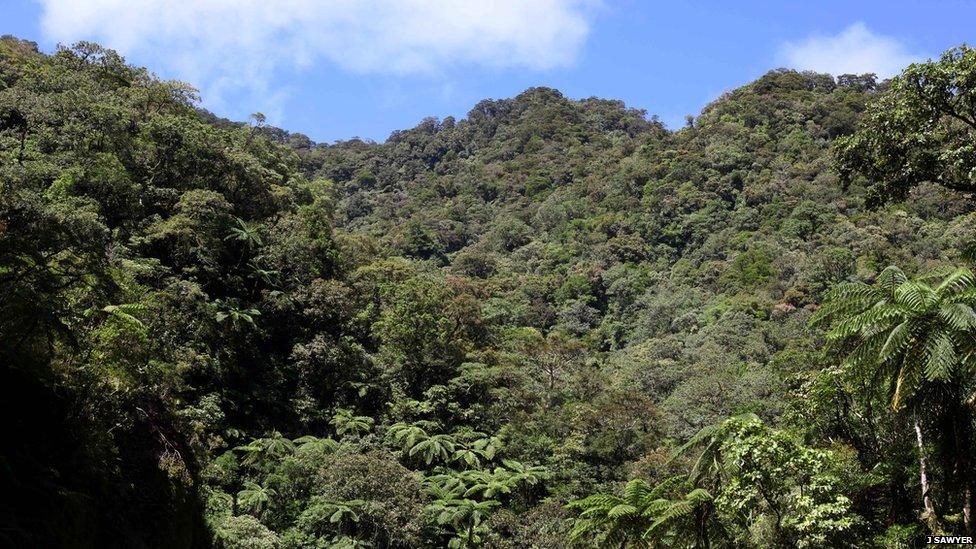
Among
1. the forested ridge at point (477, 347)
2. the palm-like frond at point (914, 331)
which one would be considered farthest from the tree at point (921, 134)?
the palm-like frond at point (914, 331)

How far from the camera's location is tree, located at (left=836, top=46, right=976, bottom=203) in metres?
8.86

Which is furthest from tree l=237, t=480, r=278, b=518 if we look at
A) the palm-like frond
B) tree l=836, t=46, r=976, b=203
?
tree l=836, t=46, r=976, b=203

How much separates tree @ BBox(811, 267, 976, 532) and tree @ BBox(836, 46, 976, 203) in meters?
1.70

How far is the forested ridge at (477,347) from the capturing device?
8883mm

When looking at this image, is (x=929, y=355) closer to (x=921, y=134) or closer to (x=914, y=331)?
(x=914, y=331)

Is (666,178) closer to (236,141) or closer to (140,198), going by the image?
(236,141)

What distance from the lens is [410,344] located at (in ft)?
88.4

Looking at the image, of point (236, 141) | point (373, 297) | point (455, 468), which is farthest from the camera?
point (236, 141)

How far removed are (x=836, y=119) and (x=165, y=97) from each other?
190 feet

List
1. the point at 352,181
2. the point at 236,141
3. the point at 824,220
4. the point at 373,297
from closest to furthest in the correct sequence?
the point at 373,297 → the point at 236,141 → the point at 824,220 → the point at 352,181

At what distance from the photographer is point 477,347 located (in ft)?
98.9

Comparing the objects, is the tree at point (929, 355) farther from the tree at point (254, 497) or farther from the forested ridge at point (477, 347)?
the tree at point (254, 497)

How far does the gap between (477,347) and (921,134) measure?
73.2 ft

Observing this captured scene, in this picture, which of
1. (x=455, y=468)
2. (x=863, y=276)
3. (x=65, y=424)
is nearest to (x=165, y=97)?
(x=455, y=468)
